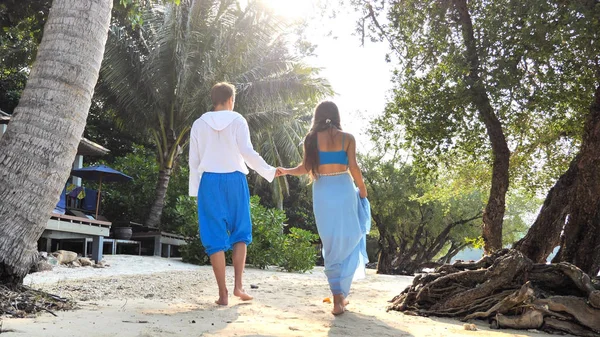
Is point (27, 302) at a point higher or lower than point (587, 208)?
lower

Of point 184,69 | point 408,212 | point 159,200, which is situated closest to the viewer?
point 184,69

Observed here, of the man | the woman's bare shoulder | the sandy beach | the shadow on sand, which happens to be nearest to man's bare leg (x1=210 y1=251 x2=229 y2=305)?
the man

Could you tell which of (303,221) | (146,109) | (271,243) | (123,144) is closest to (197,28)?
(146,109)

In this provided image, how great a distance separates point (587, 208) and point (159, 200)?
45.9 ft

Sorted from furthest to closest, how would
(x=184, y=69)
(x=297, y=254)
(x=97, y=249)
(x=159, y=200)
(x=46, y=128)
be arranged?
(x=159, y=200)
(x=184, y=69)
(x=297, y=254)
(x=97, y=249)
(x=46, y=128)

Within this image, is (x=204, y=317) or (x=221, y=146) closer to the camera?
(x=204, y=317)

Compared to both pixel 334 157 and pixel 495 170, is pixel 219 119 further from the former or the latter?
pixel 495 170

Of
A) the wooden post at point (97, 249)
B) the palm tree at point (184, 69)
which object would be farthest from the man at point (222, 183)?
the palm tree at point (184, 69)

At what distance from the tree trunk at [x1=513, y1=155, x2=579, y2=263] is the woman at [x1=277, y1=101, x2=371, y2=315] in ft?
11.9

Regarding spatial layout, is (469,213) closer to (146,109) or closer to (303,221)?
(303,221)

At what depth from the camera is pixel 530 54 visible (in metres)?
7.84

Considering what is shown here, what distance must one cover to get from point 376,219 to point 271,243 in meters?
9.96

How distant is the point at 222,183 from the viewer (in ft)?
18.3

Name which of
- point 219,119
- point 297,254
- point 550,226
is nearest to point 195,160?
point 219,119
